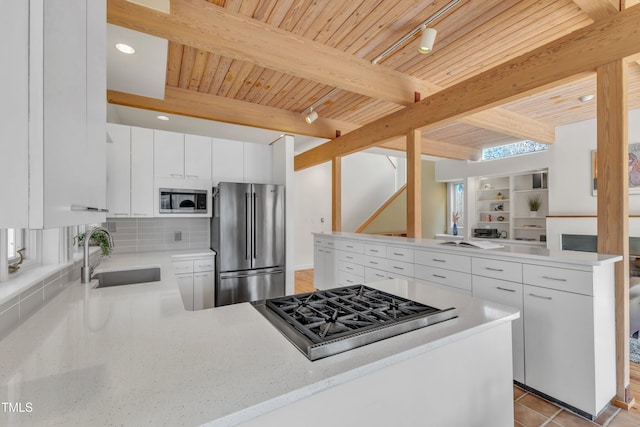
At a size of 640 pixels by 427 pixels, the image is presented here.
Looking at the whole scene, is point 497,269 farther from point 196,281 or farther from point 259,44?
point 196,281

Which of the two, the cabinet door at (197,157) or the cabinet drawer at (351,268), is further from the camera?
the cabinet drawer at (351,268)

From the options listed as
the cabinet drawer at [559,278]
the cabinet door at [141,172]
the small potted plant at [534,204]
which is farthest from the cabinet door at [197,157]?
the small potted plant at [534,204]

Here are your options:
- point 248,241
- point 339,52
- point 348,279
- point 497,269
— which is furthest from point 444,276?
point 339,52

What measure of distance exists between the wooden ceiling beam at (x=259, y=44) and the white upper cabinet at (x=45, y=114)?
132 cm

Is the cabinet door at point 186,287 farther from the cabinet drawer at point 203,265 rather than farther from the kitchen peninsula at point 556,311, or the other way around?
the kitchen peninsula at point 556,311

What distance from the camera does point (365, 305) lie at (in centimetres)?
128

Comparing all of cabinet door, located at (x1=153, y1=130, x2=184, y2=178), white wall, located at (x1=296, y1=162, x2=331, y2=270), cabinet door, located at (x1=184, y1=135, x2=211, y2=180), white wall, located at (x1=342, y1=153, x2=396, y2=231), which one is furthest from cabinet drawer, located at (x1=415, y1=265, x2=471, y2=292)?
white wall, located at (x1=342, y1=153, x2=396, y2=231)

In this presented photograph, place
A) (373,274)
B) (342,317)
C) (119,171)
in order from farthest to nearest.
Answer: (373,274) → (119,171) → (342,317)

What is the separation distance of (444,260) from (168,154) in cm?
325

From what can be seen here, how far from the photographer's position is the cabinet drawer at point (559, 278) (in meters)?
1.82

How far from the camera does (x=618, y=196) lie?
1931mm

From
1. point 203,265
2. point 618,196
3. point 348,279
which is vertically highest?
point 618,196

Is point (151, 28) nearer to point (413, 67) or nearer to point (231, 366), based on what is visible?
point (231, 366)

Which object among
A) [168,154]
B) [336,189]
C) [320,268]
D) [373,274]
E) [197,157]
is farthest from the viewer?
[336,189]
